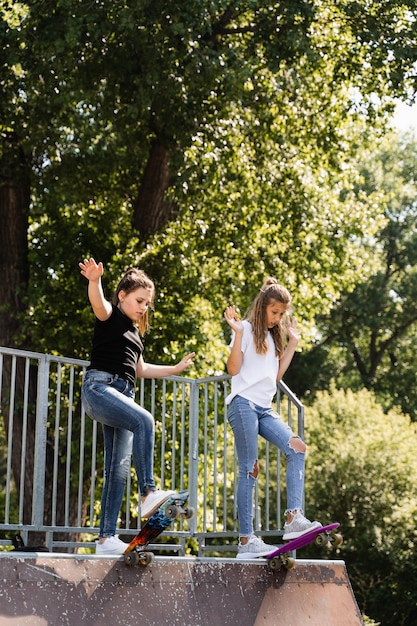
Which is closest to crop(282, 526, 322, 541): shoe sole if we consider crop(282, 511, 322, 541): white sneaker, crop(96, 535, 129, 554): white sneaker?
crop(282, 511, 322, 541): white sneaker

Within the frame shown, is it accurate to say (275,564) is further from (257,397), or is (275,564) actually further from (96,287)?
(96,287)

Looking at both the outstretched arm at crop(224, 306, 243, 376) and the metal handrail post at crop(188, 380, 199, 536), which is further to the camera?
the metal handrail post at crop(188, 380, 199, 536)

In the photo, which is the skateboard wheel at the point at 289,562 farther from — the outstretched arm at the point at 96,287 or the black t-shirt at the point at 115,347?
the outstretched arm at the point at 96,287

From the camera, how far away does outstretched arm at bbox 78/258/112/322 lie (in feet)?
16.5

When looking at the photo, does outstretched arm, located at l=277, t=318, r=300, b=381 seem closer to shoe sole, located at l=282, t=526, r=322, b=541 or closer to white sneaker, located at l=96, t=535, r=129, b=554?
shoe sole, located at l=282, t=526, r=322, b=541

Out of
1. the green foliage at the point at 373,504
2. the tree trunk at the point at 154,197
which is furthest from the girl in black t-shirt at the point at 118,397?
the green foliage at the point at 373,504

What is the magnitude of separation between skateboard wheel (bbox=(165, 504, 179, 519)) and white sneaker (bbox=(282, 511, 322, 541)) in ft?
3.10

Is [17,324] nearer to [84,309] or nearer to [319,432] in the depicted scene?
[84,309]

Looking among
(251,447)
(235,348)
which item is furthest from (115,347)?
(251,447)

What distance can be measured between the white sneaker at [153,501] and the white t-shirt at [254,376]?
46.5 inches

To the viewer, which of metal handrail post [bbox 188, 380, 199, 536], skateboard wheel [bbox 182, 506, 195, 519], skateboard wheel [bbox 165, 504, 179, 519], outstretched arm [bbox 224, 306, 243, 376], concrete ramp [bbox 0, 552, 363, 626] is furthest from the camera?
metal handrail post [bbox 188, 380, 199, 536]

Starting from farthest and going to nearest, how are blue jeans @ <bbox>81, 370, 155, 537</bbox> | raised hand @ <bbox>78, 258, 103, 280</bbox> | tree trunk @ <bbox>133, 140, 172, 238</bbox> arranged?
tree trunk @ <bbox>133, 140, 172, 238</bbox>
blue jeans @ <bbox>81, 370, 155, 537</bbox>
raised hand @ <bbox>78, 258, 103, 280</bbox>

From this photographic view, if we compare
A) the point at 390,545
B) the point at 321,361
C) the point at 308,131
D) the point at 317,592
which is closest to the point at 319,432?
the point at 390,545

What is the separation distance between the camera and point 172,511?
457 centimetres
